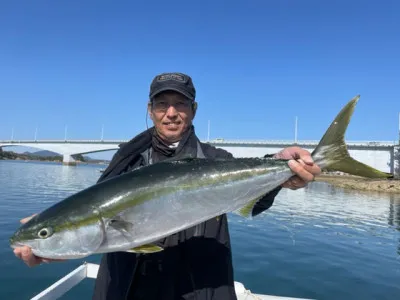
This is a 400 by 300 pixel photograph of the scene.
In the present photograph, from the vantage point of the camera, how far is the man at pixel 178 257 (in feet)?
9.87

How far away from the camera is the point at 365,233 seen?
54.9ft

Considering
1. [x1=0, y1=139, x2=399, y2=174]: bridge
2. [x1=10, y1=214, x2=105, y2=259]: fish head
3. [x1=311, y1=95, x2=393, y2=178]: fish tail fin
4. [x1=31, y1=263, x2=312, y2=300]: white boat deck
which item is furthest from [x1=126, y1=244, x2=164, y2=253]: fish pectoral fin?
[x1=0, y1=139, x2=399, y2=174]: bridge

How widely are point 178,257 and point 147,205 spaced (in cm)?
81

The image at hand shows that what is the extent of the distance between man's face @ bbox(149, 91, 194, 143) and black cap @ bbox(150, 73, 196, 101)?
0.09m

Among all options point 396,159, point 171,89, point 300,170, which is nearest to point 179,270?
point 300,170

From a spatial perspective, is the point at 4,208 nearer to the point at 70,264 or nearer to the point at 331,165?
the point at 70,264

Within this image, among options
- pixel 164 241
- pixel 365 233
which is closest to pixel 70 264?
pixel 164 241

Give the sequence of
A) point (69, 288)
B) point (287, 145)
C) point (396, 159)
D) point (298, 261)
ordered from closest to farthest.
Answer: point (69, 288), point (298, 261), point (396, 159), point (287, 145)

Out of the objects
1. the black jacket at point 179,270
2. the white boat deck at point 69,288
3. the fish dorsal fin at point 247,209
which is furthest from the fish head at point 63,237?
the white boat deck at point 69,288

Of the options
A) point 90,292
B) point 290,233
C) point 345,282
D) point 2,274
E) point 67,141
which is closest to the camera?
point 90,292

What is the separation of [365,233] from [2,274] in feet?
55.7

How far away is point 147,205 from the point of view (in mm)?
2676

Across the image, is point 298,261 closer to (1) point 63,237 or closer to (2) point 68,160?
(1) point 63,237

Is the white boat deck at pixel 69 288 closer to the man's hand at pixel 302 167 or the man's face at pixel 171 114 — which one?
the man's hand at pixel 302 167
